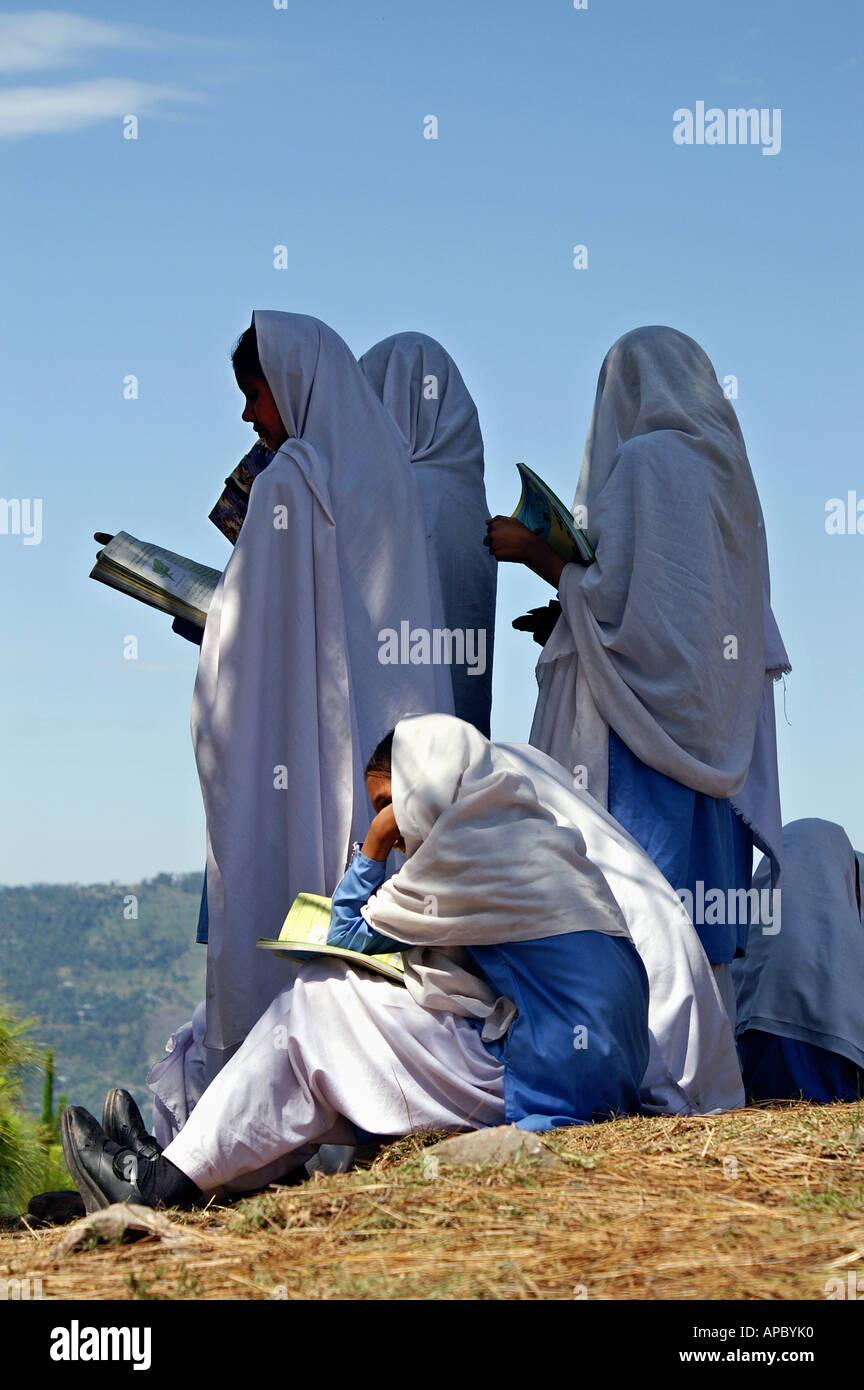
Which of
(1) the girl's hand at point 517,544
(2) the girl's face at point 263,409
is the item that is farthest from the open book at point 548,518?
(2) the girl's face at point 263,409

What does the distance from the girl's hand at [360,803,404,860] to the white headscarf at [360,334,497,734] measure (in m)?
2.12

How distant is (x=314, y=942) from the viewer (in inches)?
188

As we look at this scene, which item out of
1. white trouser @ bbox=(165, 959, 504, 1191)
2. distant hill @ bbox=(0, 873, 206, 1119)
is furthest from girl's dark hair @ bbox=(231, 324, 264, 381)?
distant hill @ bbox=(0, 873, 206, 1119)

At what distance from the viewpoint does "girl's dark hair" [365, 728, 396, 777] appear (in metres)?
4.89

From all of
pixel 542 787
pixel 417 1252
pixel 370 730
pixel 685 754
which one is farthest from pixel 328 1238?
pixel 685 754

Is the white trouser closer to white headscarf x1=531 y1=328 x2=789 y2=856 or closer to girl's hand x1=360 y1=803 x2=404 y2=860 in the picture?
girl's hand x1=360 y1=803 x2=404 y2=860

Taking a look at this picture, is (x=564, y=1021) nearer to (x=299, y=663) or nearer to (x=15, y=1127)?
(x=299, y=663)

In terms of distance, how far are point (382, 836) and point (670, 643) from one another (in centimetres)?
191

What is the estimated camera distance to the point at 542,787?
5.39m

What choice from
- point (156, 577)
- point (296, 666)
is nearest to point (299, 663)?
point (296, 666)

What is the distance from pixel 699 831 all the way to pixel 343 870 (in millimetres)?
1433

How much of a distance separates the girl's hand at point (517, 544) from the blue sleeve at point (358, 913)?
185 cm

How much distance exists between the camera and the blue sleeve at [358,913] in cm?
465
